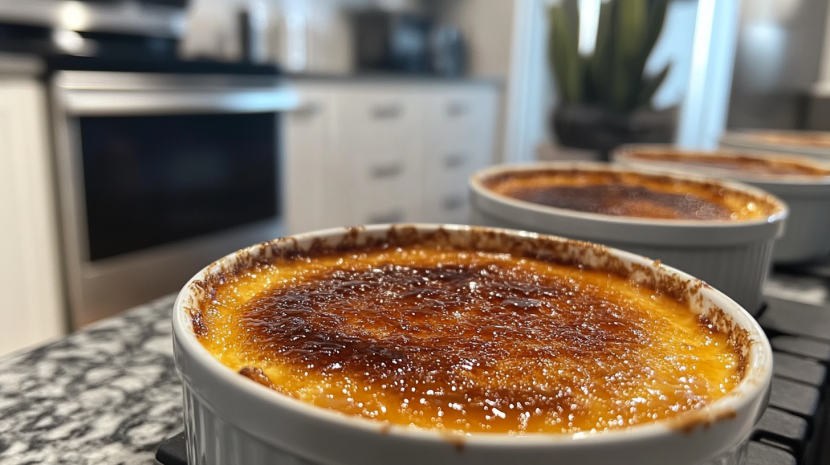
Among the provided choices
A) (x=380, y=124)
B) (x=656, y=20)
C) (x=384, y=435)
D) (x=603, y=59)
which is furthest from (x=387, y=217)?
(x=384, y=435)

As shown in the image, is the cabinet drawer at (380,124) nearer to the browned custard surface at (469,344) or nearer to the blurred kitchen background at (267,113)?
the blurred kitchen background at (267,113)

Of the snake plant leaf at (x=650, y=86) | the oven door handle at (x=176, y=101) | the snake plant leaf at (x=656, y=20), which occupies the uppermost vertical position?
the snake plant leaf at (x=656, y=20)

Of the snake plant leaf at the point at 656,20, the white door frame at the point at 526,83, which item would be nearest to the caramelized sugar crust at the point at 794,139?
the snake plant leaf at the point at 656,20

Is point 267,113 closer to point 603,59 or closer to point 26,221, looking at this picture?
point 26,221

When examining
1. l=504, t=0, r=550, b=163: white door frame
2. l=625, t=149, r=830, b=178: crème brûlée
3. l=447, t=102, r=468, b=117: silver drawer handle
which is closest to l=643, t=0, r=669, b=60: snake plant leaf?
l=625, t=149, r=830, b=178: crème brûlée

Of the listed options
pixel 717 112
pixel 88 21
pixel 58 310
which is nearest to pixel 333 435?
pixel 58 310

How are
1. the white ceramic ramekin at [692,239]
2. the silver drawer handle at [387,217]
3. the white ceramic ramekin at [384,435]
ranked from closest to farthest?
the white ceramic ramekin at [384,435] < the white ceramic ramekin at [692,239] < the silver drawer handle at [387,217]

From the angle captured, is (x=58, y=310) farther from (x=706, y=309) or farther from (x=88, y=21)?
(x=706, y=309)
